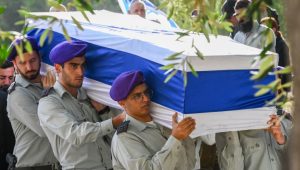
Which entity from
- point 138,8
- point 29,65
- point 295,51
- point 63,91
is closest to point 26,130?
point 29,65

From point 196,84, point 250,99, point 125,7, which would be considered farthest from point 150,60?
point 125,7

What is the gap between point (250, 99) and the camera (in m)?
4.04

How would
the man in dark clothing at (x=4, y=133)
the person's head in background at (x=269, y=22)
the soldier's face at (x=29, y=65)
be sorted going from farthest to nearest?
the man in dark clothing at (x=4, y=133), the soldier's face at (x=29, y=65), the person's head in background at (x=269, y=22)

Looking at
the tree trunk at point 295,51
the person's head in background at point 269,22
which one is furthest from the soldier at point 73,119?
the tree trunk at point 295,51

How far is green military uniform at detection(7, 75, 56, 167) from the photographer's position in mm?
4949

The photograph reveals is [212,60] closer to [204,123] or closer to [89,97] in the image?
[204,123]

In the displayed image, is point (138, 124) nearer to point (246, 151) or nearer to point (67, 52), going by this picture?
point (67, 52)

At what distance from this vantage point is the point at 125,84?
3.95 m

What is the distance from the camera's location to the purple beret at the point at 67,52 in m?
4.40

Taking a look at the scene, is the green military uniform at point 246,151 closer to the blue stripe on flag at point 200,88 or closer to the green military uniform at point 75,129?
the blue stripe on flag at point 200,88

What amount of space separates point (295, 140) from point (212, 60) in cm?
269

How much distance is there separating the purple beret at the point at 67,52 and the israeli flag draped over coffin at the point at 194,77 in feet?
0.45

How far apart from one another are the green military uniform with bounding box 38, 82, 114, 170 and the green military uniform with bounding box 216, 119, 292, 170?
32.1 inches

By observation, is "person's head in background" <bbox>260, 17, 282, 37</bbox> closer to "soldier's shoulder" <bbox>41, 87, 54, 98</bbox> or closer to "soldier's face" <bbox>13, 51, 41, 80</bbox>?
"soldier's shoulder" <bbox>41, 87, 54, 98</bbox>
